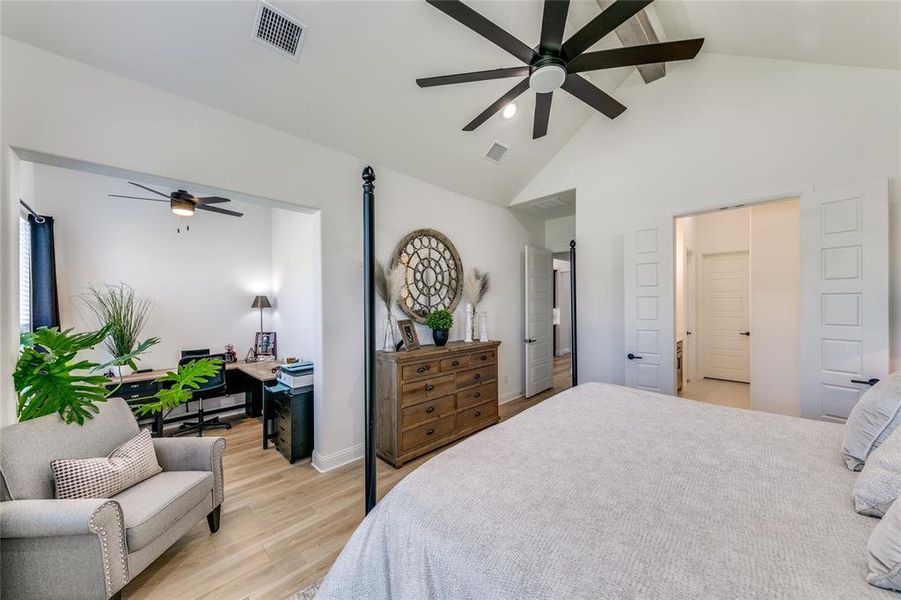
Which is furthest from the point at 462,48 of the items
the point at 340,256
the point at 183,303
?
the point at 183,303

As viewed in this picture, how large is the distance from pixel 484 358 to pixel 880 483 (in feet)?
9.03

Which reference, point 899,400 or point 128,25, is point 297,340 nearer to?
point 128,25

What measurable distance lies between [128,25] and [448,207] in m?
2.76

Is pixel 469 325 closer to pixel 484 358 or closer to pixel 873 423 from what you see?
pixel 484 358

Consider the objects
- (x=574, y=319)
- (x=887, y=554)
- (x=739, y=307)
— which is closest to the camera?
(x=887, y=554)

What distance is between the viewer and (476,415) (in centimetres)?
349

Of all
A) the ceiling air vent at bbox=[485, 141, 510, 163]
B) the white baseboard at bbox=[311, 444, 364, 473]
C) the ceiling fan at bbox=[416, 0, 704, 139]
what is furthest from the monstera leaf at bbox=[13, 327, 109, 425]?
the ceiling air vent at bbox=[485, 141, 510, 163]

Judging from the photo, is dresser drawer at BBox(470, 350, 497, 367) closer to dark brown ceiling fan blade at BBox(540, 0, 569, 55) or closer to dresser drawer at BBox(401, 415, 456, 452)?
dresser drawer at BBox(401, 415, 456, 452)

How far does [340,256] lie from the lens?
2.97 m

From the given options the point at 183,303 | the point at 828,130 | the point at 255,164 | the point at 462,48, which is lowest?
the point at 183,303

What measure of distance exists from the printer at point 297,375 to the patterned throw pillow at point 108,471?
1098mm

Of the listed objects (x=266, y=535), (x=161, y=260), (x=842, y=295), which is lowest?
(x=266, y=535)

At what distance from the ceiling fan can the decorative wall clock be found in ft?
5.67

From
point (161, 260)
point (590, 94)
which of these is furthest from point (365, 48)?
point (161, 260)
